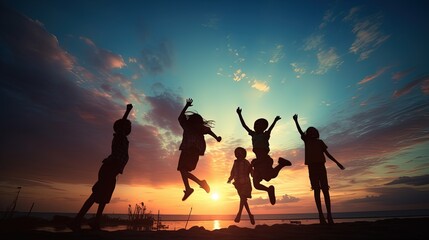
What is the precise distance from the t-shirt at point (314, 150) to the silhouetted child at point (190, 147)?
3.43 m

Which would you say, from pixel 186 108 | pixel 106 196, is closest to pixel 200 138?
pixel 186 108

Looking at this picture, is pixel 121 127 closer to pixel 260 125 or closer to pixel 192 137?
pixel 192 137

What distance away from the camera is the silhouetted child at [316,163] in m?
7.08

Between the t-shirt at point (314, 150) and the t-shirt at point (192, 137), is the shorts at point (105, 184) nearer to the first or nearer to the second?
the t-shirt at point (192, 137)

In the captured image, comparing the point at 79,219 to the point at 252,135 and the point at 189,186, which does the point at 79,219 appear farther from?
the point at 252,135

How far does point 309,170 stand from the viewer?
291 inches

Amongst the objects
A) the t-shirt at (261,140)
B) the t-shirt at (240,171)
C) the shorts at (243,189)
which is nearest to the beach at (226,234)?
the t-shirt at (261,140)

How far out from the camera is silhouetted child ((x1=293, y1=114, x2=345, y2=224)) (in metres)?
7.08

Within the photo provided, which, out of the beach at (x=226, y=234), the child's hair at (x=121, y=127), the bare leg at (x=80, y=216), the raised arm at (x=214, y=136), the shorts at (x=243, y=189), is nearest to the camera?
the beach at (x=226, y=234)

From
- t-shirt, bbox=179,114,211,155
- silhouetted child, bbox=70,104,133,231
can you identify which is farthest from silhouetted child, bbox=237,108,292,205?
silhouetted child, bbox=70,104,133,231

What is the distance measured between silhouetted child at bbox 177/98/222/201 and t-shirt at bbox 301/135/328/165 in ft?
11.2

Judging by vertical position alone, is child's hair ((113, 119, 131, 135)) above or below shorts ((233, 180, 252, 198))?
above

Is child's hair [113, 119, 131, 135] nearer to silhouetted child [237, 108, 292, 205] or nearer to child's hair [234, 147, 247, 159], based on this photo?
silhouetted child [237, 108, 292, 205]

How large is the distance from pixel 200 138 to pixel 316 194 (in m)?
4.11
